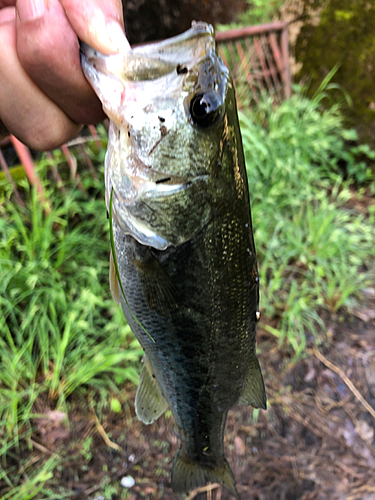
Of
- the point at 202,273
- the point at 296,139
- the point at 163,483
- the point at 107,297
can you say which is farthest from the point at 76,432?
the point at 296,139

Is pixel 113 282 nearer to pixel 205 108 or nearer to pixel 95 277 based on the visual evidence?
pixel 205 108

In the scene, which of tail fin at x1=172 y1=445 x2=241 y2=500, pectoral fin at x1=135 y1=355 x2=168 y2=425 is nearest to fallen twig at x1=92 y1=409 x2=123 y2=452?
tail fin at x1=172 y1=445 x2=241 y2=500

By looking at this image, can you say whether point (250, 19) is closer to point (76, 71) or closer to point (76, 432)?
point (76, 71)

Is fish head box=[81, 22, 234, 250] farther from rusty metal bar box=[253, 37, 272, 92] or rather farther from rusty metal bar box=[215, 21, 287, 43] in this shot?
rusty metal bar box=[253, 37, 272, 92]

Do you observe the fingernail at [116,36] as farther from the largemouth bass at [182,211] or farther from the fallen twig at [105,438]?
the fallen twig at [105,438]

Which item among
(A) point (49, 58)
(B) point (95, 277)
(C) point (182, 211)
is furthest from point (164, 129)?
(B) point (95, 277)

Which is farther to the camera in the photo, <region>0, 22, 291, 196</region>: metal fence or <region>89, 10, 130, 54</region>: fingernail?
<region>0, 22, 291, 196</region>: metal fence
